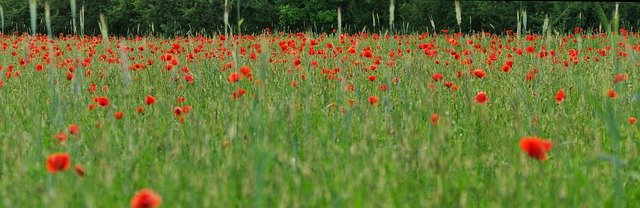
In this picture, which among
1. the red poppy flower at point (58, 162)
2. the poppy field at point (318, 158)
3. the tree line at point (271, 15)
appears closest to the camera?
the red poppy flower at point (58, 162)

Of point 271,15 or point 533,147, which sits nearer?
point 533,147

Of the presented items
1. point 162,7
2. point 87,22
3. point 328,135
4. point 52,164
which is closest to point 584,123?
point 328,135

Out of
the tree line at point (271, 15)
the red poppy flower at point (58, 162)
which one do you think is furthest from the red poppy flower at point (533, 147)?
the tree line at point (271, 15)

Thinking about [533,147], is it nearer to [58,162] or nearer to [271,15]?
[58,162]

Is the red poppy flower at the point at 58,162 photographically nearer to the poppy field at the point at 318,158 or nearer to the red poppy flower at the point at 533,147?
the poppy field at the point at 318,158

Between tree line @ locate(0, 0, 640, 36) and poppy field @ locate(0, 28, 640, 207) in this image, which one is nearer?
poppy field @ locate(0, 28, 640, 207)

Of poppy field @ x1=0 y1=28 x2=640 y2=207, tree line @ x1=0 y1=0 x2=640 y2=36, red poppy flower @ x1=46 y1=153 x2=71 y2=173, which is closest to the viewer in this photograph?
red poppy flower @ x1=46 y1=153 x2=71 y2=173

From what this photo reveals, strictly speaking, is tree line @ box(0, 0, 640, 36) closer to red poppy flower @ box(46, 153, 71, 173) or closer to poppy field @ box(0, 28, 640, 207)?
poppy field @ box(0, 28, 640, 207)

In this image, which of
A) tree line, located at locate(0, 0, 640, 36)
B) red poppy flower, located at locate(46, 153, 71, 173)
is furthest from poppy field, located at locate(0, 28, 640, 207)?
Result: tree line, located at locate(0, 0, 640, 36)

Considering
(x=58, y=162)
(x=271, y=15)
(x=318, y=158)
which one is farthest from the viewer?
(x=271, y=15)

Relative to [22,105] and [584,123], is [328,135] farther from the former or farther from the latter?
[22,105]

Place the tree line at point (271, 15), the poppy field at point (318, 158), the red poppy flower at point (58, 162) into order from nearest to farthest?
1. the red poppy flower at point (58, 162)
2. the poppy field at point (318, 158)
3. the tree line at point (271, 15)

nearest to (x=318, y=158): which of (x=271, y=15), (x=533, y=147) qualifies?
(x=533, y=147)

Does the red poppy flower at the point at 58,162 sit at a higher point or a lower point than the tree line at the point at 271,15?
lower
